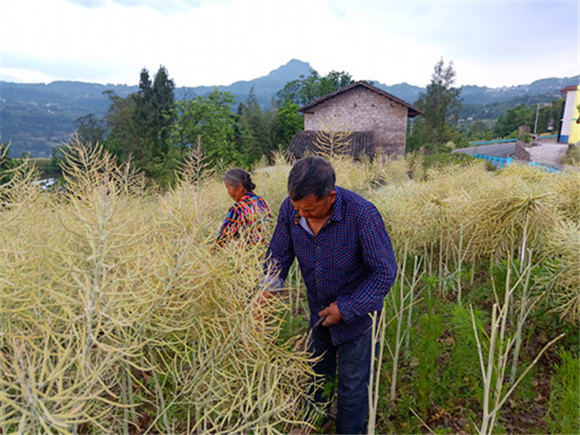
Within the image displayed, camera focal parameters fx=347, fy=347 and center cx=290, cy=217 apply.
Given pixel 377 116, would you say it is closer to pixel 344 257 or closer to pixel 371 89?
pixel 371 89

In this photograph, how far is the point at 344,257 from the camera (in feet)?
6.25

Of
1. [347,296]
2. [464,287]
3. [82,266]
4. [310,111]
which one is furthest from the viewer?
[310,111]

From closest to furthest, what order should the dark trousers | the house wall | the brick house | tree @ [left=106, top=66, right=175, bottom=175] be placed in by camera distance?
the dark trousers → the brick house → the house wall → tree @ [left=106, top=66, right=175, bottom=175]

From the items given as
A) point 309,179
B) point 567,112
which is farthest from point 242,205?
point 567,112

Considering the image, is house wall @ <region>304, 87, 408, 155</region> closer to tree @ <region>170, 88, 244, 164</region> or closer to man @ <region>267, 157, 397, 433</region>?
tree @ <region>170, 88, 244, 164</region>

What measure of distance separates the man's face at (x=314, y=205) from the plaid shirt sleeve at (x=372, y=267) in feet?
0.61

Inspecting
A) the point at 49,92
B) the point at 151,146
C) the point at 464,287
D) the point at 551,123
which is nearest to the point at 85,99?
the point at 49,92

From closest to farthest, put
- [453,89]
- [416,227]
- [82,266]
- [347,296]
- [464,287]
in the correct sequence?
[82,266]
[347,296]
[416,227]
[464,287]
[453,89]

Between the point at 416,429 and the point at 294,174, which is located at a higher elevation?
the point at 294,174

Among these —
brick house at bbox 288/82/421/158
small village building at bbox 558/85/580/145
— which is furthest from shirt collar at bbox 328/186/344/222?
small village building at bbox 558/85/580/145

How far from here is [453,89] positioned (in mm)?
33406

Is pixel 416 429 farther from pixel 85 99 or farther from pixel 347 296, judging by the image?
pixel 85 99

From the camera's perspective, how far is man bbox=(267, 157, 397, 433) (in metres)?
1.70

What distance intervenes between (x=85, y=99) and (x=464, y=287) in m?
203
